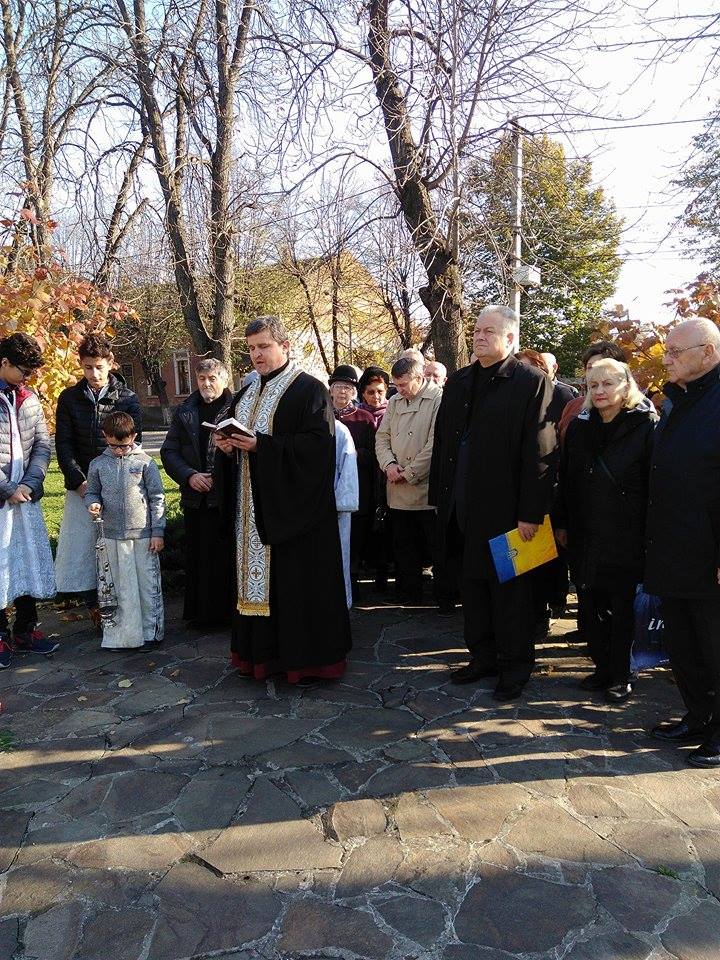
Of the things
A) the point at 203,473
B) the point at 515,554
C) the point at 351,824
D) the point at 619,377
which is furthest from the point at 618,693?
the point at 203,473

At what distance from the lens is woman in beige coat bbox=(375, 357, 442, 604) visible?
5.87 meters

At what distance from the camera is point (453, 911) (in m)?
2.56

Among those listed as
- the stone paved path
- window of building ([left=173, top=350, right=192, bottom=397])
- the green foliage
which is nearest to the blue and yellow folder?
the stone paved path

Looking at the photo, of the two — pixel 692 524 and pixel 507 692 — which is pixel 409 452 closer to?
pixel 507 692

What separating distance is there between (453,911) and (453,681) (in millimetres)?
1959

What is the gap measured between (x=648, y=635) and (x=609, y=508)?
75 centimetres

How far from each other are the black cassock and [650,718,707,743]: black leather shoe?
1791 millimetres

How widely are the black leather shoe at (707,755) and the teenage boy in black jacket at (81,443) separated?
4.10 metres

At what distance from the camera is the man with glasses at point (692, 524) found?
3.36 m

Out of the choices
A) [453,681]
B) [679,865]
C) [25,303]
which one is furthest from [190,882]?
[25,303]

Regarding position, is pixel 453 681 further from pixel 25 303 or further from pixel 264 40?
pixel 264 40

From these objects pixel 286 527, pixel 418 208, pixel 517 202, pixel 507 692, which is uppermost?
pixel 517 202

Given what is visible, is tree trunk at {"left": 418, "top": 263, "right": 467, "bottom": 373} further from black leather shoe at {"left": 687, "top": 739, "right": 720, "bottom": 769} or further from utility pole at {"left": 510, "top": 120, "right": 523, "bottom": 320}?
black leather shoe at {"left": 687, "top": 739, "right": 720, "bottom": 769}

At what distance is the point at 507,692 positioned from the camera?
13.8 ft
